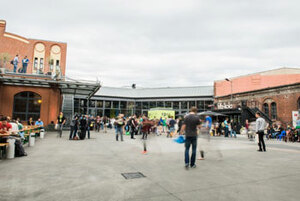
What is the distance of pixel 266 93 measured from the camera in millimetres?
27031

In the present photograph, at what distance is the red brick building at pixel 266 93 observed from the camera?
23875mm

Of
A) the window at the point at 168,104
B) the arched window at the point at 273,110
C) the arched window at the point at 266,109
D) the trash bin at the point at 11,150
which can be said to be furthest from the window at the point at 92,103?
the trash bin at the point at 11,150

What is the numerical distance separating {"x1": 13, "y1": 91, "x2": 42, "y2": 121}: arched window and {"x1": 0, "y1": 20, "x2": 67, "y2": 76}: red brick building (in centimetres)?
635

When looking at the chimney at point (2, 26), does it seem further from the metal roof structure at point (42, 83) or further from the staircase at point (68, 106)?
the staircase at point (68, 106)

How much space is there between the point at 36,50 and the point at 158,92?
933 inches

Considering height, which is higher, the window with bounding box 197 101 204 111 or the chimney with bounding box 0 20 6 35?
the chimney with bounding box 0 20 6 35

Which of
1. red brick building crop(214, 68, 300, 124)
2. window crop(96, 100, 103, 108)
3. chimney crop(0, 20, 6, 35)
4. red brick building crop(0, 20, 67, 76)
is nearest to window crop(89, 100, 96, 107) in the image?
window crop(96, 100, 103, 108)

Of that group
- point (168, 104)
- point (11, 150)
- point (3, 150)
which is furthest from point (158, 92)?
point (11, 150)

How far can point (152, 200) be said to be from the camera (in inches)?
140

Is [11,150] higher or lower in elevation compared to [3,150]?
higher

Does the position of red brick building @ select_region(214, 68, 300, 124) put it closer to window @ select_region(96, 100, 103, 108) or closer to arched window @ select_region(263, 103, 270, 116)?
arched window @ select_region(263, 103, 270, 116)

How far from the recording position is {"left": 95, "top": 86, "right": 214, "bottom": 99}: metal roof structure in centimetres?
3946

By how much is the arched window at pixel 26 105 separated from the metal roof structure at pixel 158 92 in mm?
19452

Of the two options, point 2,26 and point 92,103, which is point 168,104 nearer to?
point 92,103
